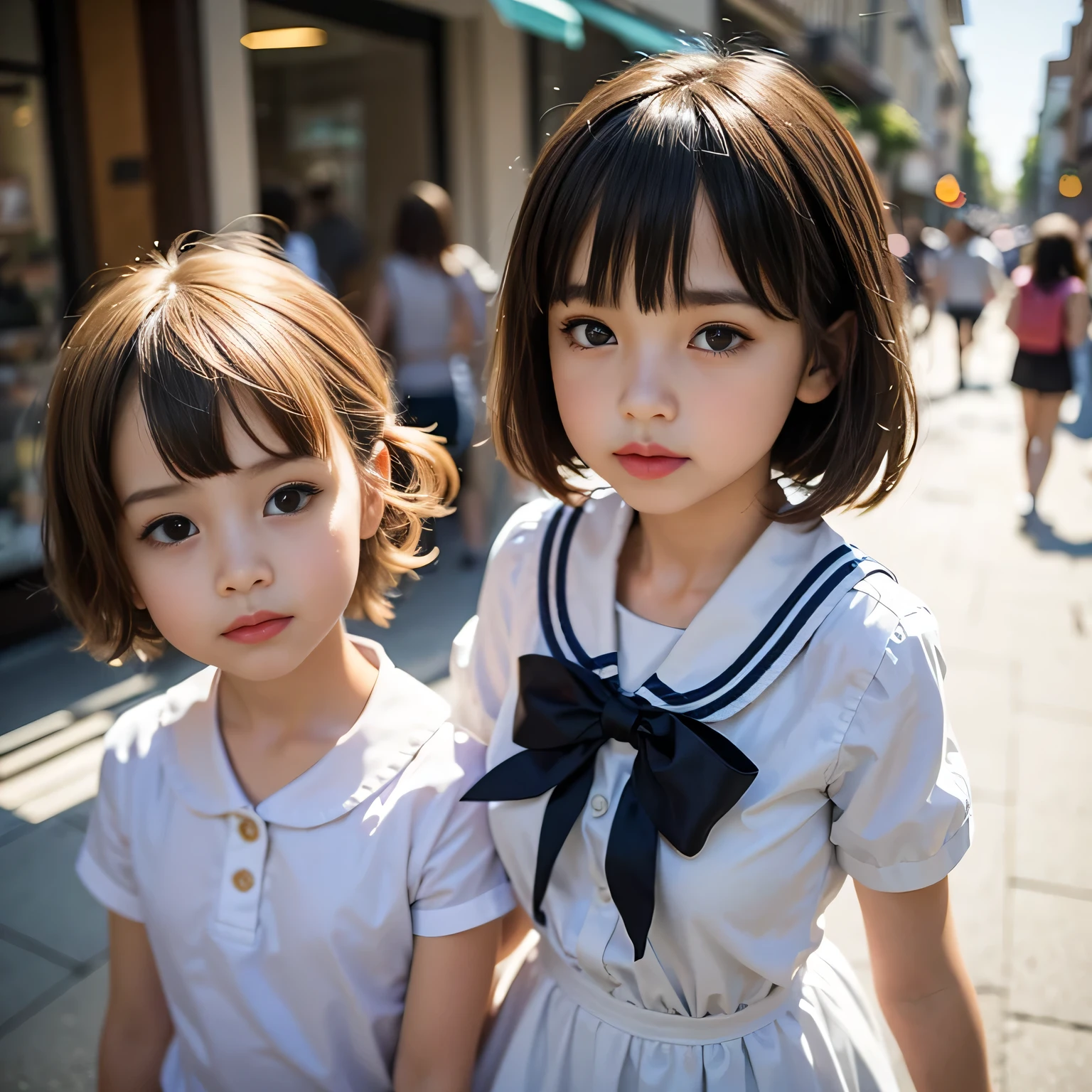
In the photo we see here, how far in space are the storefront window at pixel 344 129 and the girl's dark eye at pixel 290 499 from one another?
414 cm

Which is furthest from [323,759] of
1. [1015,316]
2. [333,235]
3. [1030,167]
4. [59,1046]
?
[1015,316]

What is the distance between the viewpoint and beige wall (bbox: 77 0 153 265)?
4.10m

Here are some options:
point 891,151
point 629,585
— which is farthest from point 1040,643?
point 891,151

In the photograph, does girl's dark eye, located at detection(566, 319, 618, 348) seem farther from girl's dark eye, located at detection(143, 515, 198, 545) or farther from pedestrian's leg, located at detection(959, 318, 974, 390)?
pedestrian's leg, located at detection(959, 318, 974, 390)

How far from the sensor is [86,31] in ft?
13.5

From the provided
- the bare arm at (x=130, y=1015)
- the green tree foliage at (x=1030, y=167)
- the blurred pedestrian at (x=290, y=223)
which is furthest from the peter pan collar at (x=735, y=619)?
the blurred pedestrian at (x=290, y=223)

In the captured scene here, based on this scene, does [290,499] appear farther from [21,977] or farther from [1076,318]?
[1076,318]

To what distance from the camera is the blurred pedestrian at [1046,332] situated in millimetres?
6156

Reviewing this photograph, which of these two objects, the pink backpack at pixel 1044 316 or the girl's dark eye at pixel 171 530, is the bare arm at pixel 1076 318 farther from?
A: the girl's dark eye at pixel 171 530

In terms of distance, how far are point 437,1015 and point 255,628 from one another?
473mm

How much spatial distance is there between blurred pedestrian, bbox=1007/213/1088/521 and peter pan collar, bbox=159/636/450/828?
577 cm

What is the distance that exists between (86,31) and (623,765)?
167 inches

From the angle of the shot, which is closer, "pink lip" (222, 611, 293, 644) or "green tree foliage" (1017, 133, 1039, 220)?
"pink lip" (222, 611, 293, 644)

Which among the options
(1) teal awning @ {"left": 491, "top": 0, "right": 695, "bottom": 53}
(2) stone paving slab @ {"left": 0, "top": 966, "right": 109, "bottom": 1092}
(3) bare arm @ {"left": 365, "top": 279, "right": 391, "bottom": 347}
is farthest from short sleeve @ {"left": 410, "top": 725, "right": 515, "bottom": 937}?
(3) bare arm @ {"left": 365, "top": 279, "right": 391, "bottom": 347}
